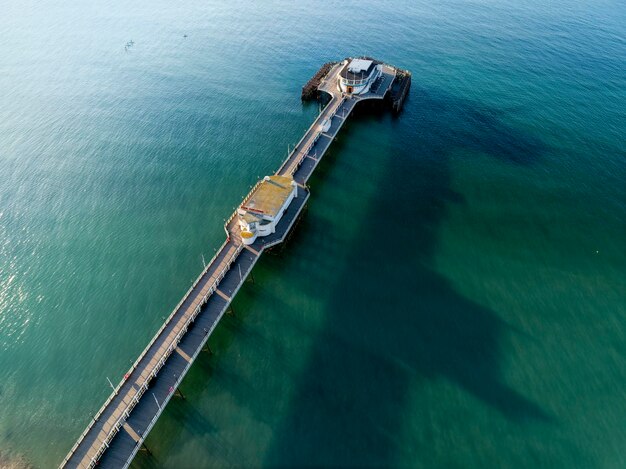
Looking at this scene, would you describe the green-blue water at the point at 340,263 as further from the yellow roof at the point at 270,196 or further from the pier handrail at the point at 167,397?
the yellow roof at the point at 270,196

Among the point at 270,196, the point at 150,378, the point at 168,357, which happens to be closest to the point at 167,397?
the point at 150,378

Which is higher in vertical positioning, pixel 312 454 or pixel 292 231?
pixel 292 231

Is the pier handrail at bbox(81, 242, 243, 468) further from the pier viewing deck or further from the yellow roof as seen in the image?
the yellow roof

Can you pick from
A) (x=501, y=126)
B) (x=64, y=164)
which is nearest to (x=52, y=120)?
(x=64, y=164)

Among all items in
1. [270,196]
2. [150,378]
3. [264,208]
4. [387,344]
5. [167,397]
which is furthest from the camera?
[270,196]

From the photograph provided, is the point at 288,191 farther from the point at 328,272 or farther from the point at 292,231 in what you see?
the point at 328,272

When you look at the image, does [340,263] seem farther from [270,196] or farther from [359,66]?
[359,66]
